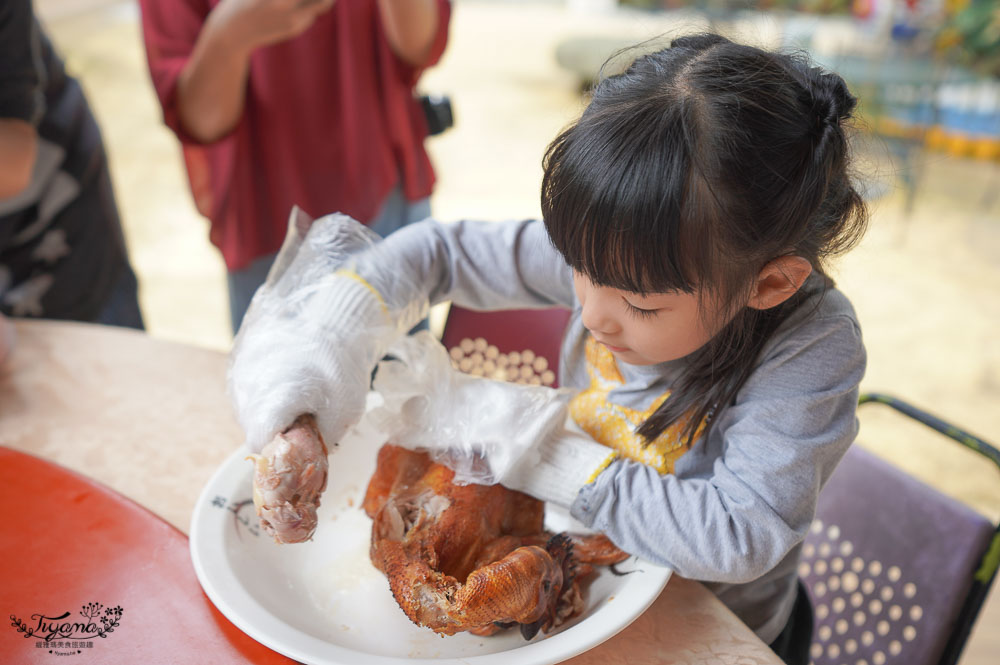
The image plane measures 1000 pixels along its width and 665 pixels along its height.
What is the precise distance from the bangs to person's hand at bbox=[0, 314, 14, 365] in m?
0.97

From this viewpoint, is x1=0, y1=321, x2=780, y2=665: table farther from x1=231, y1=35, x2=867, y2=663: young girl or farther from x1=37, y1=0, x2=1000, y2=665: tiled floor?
x1=37, y1=0, x2=1000, y2=665: tiled floor

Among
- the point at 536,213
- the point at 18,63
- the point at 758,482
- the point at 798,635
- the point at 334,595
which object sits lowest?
the point at 536,213

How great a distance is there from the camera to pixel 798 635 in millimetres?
1071

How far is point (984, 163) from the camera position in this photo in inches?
189

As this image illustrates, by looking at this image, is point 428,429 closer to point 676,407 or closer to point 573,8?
point 676,407

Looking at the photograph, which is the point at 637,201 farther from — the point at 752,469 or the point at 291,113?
the point at 291,113

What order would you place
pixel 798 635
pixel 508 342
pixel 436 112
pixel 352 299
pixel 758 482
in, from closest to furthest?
pixel 758 482 → pixel 352 299 → pixel 798 635 → pixel 508 342 → pixel 436 112

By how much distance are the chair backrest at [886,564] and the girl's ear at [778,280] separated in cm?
49

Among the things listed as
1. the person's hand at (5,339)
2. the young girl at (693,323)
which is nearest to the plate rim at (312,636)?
the young girl at (693,323)

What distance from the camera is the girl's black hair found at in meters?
0.69

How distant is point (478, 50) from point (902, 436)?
5115mm

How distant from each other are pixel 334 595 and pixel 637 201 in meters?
0.53

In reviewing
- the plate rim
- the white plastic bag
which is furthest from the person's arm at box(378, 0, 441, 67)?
the plate rim
